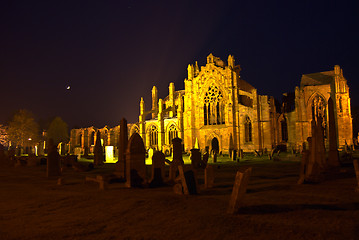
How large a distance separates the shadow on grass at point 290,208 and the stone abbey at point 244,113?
23.9 meters

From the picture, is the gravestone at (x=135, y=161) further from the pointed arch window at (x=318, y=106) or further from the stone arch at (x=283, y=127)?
the stone arch at (x=283, y=127)

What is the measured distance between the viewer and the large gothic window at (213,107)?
3517 cm

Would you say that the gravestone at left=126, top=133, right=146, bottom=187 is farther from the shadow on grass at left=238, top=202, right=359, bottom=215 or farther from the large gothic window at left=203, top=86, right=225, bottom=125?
the large gothic window at left=203, top=86, right=225, bottom=125

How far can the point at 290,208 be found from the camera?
212 inches

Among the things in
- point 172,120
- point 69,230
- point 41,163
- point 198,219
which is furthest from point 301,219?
point 172,120

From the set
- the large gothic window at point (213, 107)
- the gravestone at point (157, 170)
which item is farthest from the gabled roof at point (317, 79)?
the gravestone at point (157, 170)

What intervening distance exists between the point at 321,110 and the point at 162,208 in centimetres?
3268

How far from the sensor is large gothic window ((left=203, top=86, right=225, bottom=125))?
35.2m

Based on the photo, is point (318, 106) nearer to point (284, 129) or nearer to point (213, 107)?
point (284, 129)

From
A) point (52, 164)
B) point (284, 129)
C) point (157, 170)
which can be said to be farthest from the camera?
point (284, 129)

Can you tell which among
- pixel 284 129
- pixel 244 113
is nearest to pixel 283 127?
pixel 284 129

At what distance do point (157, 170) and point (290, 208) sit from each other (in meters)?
5.10

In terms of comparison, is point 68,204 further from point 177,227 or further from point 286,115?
point 286,115

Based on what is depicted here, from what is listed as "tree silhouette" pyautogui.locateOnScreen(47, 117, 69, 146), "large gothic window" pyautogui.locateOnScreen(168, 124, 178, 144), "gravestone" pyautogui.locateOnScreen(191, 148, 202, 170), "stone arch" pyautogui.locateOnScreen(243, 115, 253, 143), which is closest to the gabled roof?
"stone arch" pyautogui.locateOnScreen(243, 115, 253, 143)
